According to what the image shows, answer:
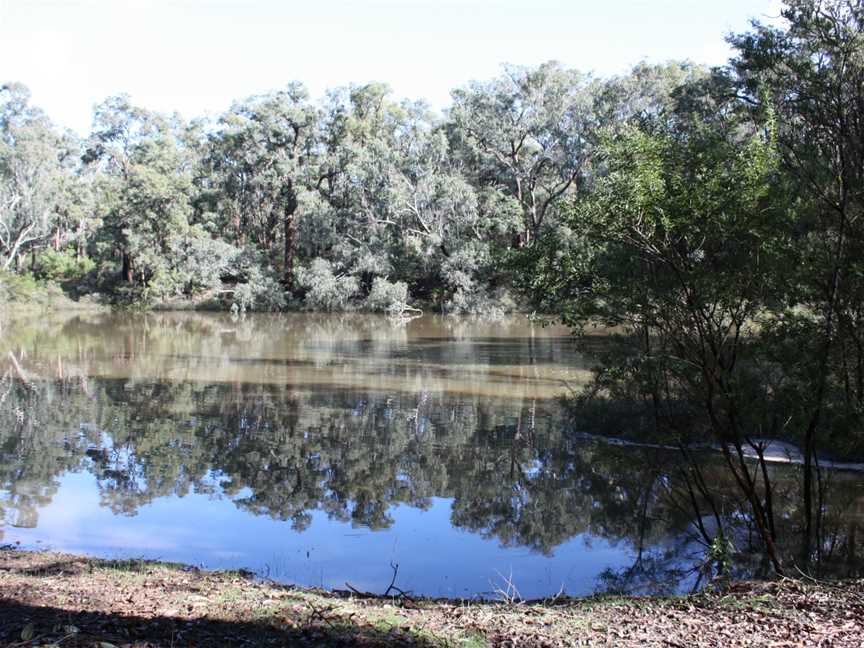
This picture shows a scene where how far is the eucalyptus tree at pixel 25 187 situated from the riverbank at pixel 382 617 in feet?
168

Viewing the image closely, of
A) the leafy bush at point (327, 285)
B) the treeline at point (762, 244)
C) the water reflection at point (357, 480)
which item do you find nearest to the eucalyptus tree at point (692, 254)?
the treeline at point (762, 244)

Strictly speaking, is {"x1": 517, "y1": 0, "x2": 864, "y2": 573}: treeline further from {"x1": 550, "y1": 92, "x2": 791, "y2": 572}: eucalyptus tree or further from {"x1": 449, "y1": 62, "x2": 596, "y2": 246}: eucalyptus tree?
{"x1": 449, "y1": 62, "x2": 596, "y2": 246}: eucalyptus tree

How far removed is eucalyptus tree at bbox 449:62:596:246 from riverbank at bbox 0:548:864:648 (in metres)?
34.8

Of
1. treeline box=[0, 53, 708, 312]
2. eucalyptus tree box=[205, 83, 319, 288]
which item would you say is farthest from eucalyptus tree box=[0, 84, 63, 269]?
eucalyptus tree box=[205, 83, 319, 288]

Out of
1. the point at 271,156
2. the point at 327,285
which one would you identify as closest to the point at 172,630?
the point at 327,285

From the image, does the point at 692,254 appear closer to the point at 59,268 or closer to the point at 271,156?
the point at 271,156

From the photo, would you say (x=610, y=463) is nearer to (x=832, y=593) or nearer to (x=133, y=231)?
(x=832, y=593)

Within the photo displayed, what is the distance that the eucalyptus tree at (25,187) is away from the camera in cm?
5244

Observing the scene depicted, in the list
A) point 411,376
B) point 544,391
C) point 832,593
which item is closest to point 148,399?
point 411,376

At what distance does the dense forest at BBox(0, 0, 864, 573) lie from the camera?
775 centimetres

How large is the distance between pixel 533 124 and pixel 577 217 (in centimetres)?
3534

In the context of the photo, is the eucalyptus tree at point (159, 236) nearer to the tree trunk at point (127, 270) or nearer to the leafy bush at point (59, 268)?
the tree trunk at point (127, 270)

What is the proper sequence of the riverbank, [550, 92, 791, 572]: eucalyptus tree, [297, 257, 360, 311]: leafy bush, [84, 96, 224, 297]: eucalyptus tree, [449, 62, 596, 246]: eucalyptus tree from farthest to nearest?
[84, 96, 224, 297]: eucalyptus tree → [297, 257, 360, 311]: leafy bush → [449, 62, 596, 246]: eucalyptus tree → [550, 92, 791, 572]: eucalyptus tree → the riverbank

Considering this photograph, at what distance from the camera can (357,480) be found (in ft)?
41.3
